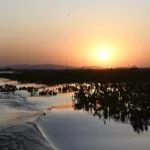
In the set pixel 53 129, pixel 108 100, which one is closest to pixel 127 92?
pixel 108 100

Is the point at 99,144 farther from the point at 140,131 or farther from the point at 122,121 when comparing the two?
the point at 122,121

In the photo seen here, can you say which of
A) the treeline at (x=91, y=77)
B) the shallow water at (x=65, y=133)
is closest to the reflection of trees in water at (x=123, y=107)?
the shallow water at (x=65, y=133)

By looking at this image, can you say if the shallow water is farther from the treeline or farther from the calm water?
the treeline

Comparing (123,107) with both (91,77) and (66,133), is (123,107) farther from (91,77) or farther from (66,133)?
(91,77)

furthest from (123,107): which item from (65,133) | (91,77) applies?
Result: (91,77)

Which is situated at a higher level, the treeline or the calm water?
the treeline

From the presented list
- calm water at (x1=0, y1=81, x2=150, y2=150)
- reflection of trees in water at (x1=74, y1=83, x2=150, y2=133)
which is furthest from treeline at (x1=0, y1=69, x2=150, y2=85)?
calm water at (x1=0, y1=81, x2=150, y2=150)

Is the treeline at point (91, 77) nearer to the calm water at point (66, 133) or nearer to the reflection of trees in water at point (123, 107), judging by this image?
the reflection of trees in water at point (123, 107)

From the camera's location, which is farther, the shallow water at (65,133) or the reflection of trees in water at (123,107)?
the reflection of trees in water at (123,107)
